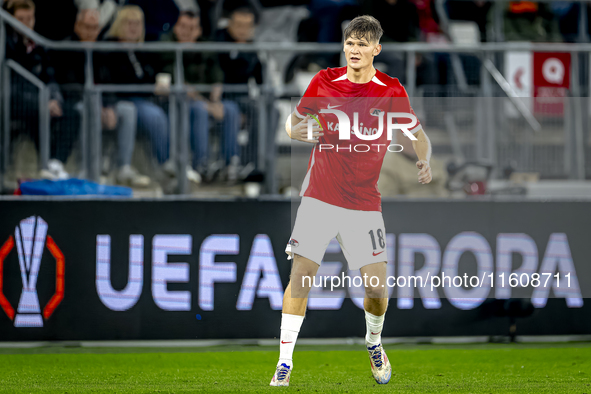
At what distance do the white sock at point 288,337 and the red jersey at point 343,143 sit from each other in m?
0.74

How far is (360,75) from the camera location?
4773 mm

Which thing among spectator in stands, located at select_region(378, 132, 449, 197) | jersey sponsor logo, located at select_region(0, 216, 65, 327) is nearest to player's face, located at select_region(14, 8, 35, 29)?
jersey sponsor logo, located at select_region(0, 216, 65, 327)

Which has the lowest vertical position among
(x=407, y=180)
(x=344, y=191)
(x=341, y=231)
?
(x=341, y=231)

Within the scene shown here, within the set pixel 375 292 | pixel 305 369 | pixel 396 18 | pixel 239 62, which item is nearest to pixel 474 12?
pixel 396 18

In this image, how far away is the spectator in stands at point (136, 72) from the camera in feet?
24.7

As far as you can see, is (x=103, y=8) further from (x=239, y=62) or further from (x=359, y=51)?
(x=359, y=51)

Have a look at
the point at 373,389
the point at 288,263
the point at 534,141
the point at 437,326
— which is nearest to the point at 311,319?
the point at 288,263

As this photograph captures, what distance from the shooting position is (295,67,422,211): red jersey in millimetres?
4832

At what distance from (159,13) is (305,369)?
197 inches

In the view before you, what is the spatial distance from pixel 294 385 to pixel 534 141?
364cm

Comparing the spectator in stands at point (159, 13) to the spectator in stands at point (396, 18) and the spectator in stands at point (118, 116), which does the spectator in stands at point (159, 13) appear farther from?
the spectator in stands at point (396, 18)

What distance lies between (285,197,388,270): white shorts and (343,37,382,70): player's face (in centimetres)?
86

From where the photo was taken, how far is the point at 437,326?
6.78 m

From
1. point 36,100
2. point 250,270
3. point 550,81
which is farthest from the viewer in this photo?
point 550,81
